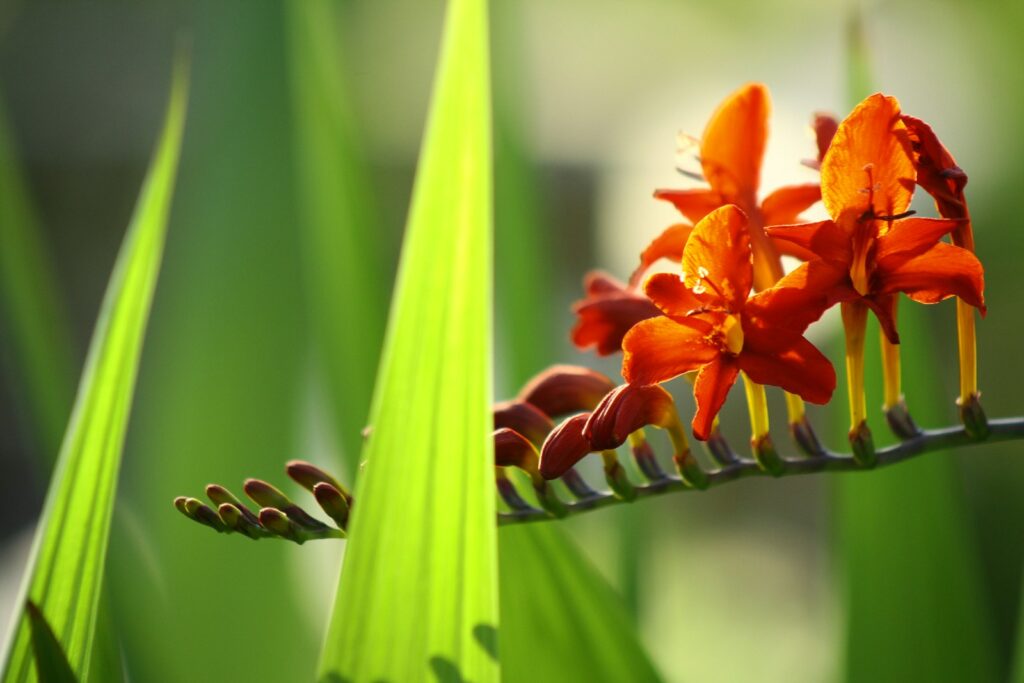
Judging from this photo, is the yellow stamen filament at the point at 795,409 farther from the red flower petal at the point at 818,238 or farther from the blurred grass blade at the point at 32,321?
the blurred grass blade at the point at 32,321

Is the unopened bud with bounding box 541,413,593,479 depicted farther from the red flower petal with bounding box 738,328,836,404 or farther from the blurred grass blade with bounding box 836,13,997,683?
the blurred grass blade with bounding box 836,13,997,683

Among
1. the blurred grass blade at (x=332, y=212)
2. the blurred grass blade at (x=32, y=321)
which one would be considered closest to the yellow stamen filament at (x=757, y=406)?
the blurred grass blade at (x=332, y=212)

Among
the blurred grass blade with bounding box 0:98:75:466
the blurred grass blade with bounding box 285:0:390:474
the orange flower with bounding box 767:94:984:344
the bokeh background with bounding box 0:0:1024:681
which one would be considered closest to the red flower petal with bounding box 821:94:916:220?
the orange flower with bounding box 767:94:984:344

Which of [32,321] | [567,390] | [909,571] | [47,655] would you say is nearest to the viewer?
[47,655]

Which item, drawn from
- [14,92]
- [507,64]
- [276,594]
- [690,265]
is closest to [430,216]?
[690,265]

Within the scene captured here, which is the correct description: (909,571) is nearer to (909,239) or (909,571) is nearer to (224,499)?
(909,239)

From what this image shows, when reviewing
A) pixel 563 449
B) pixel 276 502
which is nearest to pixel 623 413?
pixel 563 449

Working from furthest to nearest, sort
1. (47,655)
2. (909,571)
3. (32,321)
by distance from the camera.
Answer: (32,321) → (909,571) → (47,655)
